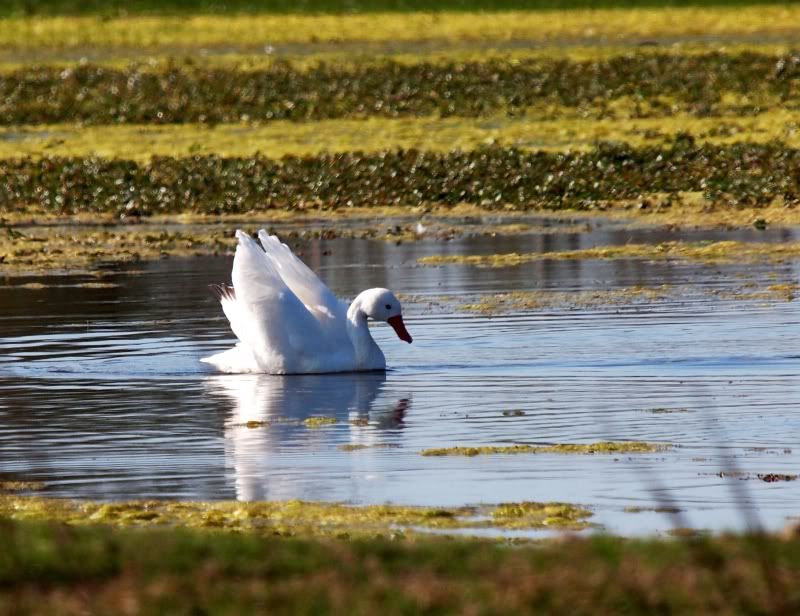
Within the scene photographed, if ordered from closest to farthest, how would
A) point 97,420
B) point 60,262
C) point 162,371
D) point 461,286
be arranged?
point 97,420 → point 162,371 → point 461,286 → point 60,262

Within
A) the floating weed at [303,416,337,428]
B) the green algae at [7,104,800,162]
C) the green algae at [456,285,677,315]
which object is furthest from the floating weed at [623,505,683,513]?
the green algae at [7,104,800,162]

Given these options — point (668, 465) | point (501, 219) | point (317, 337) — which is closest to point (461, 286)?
point (317, 337)

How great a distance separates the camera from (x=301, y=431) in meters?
12.6

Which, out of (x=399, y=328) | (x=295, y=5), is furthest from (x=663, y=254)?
(x=295, y=5)

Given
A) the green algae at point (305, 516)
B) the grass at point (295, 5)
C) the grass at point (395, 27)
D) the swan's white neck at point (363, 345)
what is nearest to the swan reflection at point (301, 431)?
the swan's white neck at point (363, 345)

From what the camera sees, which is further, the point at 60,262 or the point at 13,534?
the point at 60,262

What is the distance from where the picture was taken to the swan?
15.4 meters

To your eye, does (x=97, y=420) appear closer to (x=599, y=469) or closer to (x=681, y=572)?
(x=599, y=469)

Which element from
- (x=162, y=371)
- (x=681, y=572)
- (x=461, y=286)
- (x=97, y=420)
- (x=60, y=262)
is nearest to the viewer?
(x=681, y=572)

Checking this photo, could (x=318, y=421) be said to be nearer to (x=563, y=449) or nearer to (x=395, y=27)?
(x=563, y=449)

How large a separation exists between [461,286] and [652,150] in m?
10.2

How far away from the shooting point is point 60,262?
77.0 ft

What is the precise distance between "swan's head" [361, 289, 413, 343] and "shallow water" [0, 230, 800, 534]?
11.1 inches

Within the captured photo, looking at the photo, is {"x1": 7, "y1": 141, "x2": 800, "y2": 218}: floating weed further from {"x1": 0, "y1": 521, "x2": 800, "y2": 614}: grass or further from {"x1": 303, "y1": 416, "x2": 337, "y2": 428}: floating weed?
{"x1": 0, "y1": 521, "x2": 800, "y2": 614}: grass
